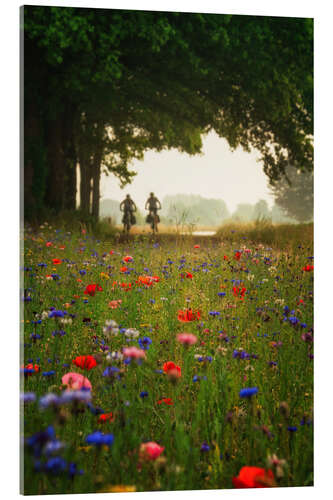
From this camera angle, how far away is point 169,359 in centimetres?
262

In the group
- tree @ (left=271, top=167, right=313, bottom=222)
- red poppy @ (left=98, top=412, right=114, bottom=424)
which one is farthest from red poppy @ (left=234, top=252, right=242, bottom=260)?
red poppy @ (left=98, top=412, right=114, bottom=424)

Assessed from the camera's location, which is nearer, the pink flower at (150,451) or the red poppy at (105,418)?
the pink flower at (150,451)

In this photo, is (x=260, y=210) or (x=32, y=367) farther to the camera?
(x=260, y=210)

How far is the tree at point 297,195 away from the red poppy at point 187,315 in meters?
0.97

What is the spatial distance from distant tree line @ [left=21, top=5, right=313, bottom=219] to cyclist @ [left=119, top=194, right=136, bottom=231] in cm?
17

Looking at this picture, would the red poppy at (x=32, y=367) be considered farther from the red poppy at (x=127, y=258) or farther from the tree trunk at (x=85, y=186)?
the tree trunk at (x=85, y=186)

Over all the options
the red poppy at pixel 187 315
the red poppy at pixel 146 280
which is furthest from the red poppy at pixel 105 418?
the red poppy at pixel 146 280

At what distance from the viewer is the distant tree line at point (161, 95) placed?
3.24 meters

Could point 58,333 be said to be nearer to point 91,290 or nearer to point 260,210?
point 91,290

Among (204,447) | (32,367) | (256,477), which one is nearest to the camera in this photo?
(256,477)

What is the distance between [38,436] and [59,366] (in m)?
1.27

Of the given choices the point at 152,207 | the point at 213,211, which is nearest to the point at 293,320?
the point at 213,211

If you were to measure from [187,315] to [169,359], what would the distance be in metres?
0.32

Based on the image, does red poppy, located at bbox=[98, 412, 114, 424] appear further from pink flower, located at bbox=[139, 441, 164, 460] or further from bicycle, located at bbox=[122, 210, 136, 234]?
bicycle, located at bbox=[122, 210, 136, 234]
